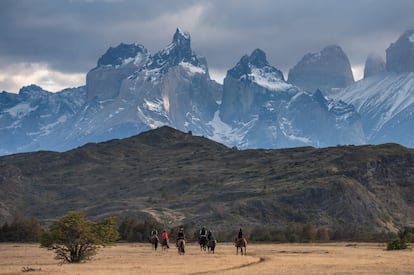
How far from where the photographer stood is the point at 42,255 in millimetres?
87625

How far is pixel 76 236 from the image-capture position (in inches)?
2911

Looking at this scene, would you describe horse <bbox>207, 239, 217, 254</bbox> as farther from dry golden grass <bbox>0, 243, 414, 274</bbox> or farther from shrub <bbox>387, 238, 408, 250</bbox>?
shrub <bbox>387, 238, 408, 250</bbox>

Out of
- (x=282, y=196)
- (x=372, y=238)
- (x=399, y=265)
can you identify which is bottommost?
(x=399, y=265)

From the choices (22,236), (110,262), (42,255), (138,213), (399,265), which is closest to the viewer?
(399,265)

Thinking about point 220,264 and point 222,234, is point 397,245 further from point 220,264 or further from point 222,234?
point 222,234

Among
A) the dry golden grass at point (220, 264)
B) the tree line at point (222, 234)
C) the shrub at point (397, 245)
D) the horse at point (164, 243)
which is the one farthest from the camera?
the tree line at point (222, 234)

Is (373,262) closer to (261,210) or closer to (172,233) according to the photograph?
(172,233)

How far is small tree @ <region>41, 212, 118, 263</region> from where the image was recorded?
73.6 metres

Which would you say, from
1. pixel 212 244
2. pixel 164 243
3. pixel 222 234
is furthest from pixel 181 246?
pixel 222 234

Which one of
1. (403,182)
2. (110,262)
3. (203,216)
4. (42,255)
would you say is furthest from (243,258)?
(403,182)

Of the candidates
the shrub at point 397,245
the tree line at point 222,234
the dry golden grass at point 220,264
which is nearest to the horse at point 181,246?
the dry golden grass at point 220,264

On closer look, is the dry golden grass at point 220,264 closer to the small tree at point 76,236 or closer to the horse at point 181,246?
the horse at point 181,246

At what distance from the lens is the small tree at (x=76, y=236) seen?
73.6m

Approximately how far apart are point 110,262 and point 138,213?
102 meters
